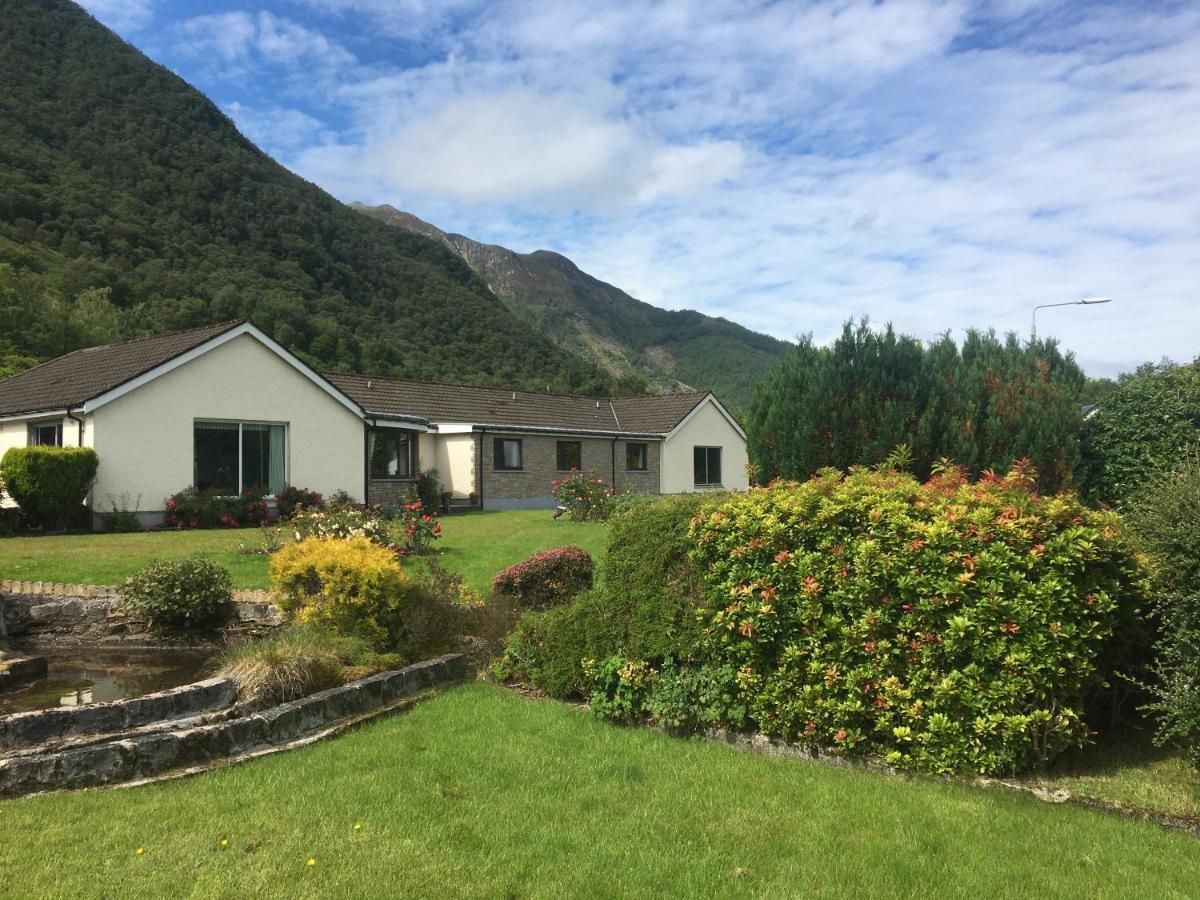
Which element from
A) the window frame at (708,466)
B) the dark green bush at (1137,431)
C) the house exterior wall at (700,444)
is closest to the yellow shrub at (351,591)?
the dark green bush at (1137,431)

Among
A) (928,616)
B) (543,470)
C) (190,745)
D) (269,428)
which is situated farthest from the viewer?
(543,470)

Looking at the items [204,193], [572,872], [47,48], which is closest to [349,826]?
[572,872]

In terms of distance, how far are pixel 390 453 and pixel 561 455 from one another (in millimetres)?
7242

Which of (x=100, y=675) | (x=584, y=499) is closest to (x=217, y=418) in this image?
(x=584, y=499)

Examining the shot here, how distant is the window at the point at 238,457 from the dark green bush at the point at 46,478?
2.59m

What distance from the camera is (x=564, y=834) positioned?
427 cm

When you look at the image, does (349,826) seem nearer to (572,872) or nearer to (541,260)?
(572,872)

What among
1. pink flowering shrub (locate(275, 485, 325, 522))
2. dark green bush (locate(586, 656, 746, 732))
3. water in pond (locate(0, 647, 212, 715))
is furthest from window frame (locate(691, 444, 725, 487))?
dark green bush (locate(586, 656, 746, 732))

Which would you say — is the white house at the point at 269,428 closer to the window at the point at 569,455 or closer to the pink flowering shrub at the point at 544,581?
the window at the point at 569,455

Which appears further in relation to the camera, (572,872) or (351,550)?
(351,550)

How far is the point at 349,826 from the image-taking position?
14.1ft

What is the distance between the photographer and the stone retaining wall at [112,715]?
534 cm

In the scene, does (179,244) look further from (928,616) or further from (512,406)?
(928,616)

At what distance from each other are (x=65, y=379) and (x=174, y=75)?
82358 millimetres
